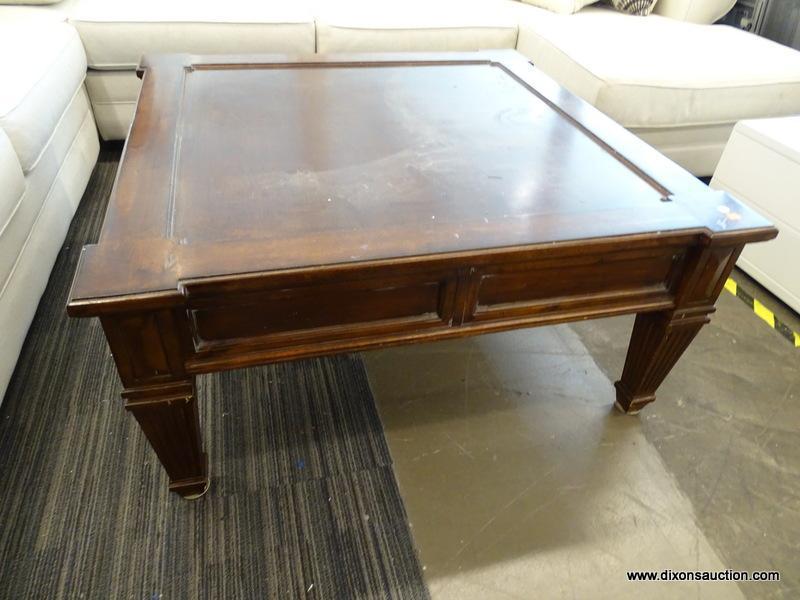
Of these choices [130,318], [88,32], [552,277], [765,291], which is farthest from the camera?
[88,32]

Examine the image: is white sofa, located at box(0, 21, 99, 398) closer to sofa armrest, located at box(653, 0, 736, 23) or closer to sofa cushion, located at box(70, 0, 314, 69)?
sofa cushion, located at box(70, 0, 314, 69)

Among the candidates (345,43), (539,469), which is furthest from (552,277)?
(345,43)

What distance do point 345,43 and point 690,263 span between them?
1.53m

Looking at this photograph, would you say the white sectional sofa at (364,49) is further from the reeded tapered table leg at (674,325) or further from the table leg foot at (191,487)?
the reeded tapered table leg at (674,325)

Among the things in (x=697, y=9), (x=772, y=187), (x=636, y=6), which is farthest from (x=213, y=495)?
(x=697, y=9)

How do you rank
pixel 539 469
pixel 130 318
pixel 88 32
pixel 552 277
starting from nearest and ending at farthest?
Result: pixel 130 318 < pixel 552 277 < pixel 539 469 < pixel 88 32

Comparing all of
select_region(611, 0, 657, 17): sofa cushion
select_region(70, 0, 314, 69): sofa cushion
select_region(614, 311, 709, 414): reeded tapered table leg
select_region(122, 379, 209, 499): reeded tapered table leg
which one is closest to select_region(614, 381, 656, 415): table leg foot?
select_region(614, 311, 709, 414): reeded tapered table leg

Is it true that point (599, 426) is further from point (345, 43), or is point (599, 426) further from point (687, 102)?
point (345, 43)

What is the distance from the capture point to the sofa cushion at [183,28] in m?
1.82

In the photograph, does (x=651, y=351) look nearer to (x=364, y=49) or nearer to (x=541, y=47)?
(x=541, y=47)

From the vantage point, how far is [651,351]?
1.11 meters

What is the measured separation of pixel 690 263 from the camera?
3.16ft

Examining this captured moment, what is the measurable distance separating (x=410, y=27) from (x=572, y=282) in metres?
1.49

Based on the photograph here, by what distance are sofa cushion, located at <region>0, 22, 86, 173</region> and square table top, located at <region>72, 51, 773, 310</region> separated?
312mm
